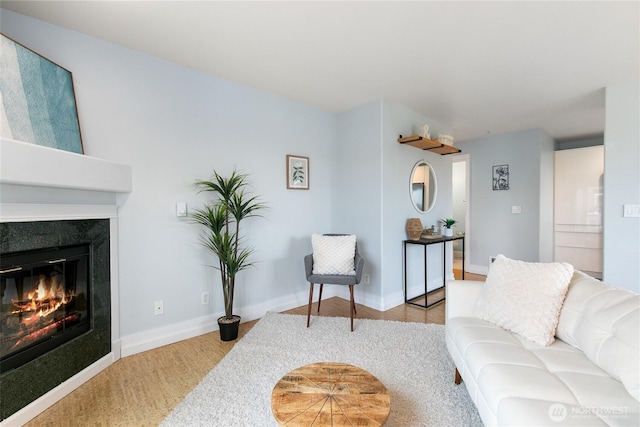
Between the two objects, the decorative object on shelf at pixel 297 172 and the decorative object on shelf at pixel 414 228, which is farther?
the decorative object on shelf at pixel 414 228

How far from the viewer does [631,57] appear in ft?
7.67

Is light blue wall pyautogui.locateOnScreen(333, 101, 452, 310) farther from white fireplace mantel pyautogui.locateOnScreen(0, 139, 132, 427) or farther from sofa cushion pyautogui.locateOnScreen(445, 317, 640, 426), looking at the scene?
white fireplace mantel pyautogui.locateOnScreen(0, 139, 132, 427)

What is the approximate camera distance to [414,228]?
138 inches

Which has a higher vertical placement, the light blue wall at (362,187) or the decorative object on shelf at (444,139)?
the decorative object on shelf at (444,139)

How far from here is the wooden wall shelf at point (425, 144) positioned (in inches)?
131

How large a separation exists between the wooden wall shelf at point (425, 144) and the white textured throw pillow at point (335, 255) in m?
1.31

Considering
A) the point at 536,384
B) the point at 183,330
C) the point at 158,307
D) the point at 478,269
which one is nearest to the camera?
the point at 536,384

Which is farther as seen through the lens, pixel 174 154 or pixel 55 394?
pixel 174 154

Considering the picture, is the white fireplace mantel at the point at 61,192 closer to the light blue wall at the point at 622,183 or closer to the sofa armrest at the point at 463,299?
the sofa armrest at the point at 463,299

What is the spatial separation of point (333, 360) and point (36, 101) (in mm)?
2511

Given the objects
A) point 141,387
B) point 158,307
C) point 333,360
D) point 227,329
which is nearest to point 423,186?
point 333,360

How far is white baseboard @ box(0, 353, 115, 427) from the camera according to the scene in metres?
1.52

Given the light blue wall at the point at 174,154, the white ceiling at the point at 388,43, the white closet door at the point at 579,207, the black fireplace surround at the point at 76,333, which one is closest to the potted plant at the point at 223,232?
the light blue wall at the point at 174,154

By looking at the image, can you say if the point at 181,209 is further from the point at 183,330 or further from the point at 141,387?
the point at 141,387
